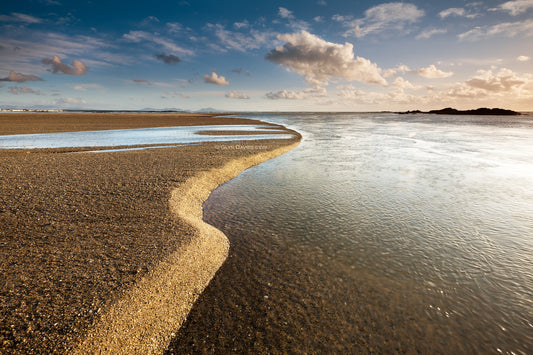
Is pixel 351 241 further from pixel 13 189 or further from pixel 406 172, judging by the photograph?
pixel 13 189

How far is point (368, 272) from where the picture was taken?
8.56 metres

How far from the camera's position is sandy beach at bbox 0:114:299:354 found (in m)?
5.25

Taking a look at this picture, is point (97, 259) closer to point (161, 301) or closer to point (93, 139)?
point (161, 301)

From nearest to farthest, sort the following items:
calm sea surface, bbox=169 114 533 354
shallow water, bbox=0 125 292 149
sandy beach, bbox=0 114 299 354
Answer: sandy beach, bbox=0 114 299 354
calm sea surface, bbox=169 114 533 354
shallow water, bbox=0 125 292 149

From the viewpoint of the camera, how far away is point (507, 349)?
5.85m

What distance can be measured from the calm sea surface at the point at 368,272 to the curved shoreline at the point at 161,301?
427 millimetres

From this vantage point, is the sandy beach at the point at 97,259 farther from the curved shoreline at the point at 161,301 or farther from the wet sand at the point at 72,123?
the wet sand at the point at 72,123

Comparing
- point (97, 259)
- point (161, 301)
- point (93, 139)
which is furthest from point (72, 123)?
point (161, 301)

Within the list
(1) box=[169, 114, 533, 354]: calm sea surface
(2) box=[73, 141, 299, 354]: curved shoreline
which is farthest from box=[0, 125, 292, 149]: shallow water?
(2) box=[73, 141, 299, 354]: curved shoreline

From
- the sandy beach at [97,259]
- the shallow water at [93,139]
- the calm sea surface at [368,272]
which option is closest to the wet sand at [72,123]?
the shallow water at [93,139]

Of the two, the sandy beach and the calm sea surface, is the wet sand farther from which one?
the calm sea surface

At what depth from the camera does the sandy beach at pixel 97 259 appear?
5.25m

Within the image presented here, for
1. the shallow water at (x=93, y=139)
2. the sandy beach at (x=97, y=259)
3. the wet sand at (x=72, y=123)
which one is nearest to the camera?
the sandy beach at (x=97, y=259)

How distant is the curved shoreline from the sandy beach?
23 mm
